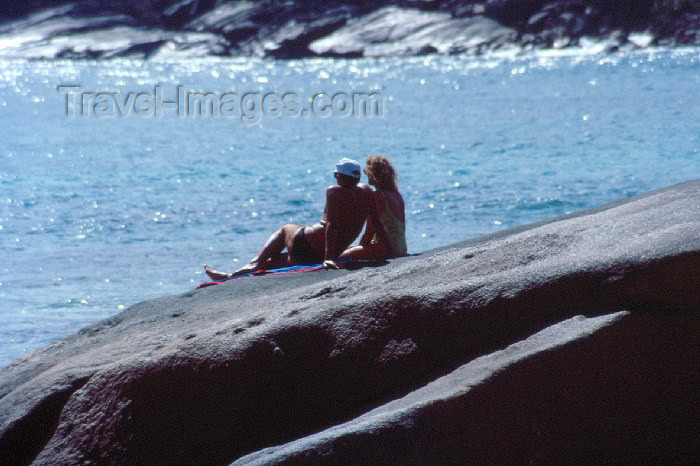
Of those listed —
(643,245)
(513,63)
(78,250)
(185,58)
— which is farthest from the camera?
(185,58)

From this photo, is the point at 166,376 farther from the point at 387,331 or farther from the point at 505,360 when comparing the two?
the point at 505,360

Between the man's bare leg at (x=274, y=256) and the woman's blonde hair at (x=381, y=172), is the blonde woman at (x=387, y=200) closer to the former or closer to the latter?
the woman's blonde hair at (x=381, y=172)

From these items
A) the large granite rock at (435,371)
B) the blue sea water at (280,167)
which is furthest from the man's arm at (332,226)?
the blue sea water at (280,167)

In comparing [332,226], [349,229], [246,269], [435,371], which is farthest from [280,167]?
[435,371]

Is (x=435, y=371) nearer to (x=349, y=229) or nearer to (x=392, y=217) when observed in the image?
(x=349, y=229)

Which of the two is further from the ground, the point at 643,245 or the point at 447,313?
the point at 643,245

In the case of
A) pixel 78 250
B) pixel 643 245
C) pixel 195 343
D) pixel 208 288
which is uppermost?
pixel 643 245

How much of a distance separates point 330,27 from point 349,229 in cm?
3516

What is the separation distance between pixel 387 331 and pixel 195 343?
812 millimetres

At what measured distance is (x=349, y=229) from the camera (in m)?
6.71

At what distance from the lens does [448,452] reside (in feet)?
10.3

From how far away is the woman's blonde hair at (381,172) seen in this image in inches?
281

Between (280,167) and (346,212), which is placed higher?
(346,212)

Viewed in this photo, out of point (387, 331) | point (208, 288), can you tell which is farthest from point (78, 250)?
point (387, 331)
